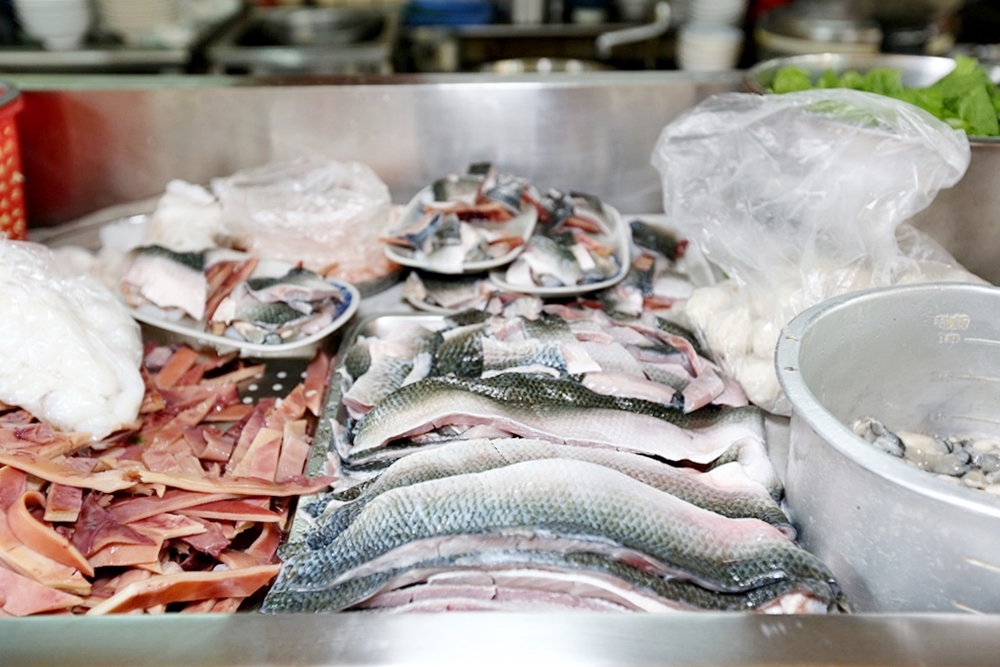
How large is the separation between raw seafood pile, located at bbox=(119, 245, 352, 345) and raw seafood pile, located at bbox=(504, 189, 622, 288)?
0.50 meters

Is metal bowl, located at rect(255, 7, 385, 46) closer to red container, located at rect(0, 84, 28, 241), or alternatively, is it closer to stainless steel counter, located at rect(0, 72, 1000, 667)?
stainless steel counter, located at rect(0, 72, 1000, 667)

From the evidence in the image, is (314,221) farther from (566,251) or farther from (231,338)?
(566,251)

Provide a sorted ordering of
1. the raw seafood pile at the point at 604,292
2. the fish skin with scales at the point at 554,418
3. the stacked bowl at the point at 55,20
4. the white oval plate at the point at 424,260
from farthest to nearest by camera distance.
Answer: the stacked bowl at the point at 55,20
the white oval plate at the point at 424,260
the raw seafood pile at the point at 604,292
the fish skin with scales at the point at 554,418

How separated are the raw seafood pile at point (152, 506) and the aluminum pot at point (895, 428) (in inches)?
34.7

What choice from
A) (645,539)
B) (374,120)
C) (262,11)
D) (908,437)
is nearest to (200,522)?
(645,539)

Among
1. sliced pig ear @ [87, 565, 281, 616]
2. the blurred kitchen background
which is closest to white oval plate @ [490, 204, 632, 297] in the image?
sliced pig ear @ [87, 565, 281, 616]

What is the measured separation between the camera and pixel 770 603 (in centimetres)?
122

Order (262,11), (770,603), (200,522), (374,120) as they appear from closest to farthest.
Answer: (770,603)
(200,522)
(374,120)
(262,11)

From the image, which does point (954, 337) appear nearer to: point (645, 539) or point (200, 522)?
point (645, 539)

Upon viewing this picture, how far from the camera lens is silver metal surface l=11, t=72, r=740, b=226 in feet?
8.58

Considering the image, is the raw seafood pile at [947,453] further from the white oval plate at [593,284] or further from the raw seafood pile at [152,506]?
the raw seafood pile at [152,506]

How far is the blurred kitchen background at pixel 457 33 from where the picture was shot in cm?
408

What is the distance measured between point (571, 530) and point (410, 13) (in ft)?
15.1

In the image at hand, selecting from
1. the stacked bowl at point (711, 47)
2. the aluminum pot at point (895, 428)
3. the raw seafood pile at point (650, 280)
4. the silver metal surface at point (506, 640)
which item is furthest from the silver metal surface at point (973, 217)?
the stacked bowl at point (711, 47)
